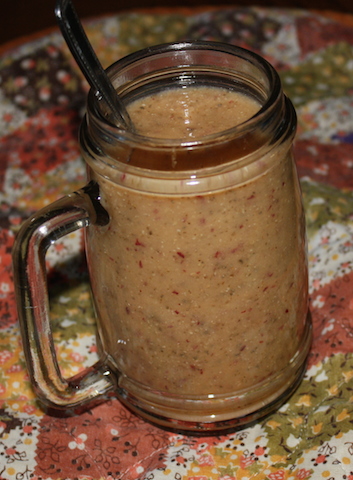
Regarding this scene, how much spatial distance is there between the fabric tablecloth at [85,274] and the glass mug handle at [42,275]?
0.10 m

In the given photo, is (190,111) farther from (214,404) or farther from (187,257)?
(214,404)

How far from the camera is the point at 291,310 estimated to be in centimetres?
71

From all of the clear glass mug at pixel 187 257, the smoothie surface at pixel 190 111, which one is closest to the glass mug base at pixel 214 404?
the clear glass mug at pixel 187 257

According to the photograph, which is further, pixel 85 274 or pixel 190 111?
pixel 85 274

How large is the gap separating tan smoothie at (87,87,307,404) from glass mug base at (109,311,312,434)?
0.04 ft

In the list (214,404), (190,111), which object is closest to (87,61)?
(190,111)

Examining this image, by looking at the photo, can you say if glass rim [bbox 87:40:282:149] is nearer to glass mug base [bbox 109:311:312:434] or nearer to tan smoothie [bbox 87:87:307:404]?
tan smoothie [bbox 87:87:307:404]

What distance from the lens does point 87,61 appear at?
614 millimetres

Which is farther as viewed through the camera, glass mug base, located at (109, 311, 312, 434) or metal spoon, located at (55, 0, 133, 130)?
glass mug base, located at (109, 311, 312, 434)

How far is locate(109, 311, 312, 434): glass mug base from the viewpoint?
2.34 feet

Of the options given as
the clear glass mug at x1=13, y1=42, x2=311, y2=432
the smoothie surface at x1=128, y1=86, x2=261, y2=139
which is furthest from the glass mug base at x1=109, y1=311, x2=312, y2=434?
the smoothie surface at x1=128, y1=86, x2=261, y2=139

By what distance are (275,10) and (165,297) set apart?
3.21 feet

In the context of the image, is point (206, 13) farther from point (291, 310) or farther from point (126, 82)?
point (291, 310)

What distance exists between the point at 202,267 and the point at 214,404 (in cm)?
17
